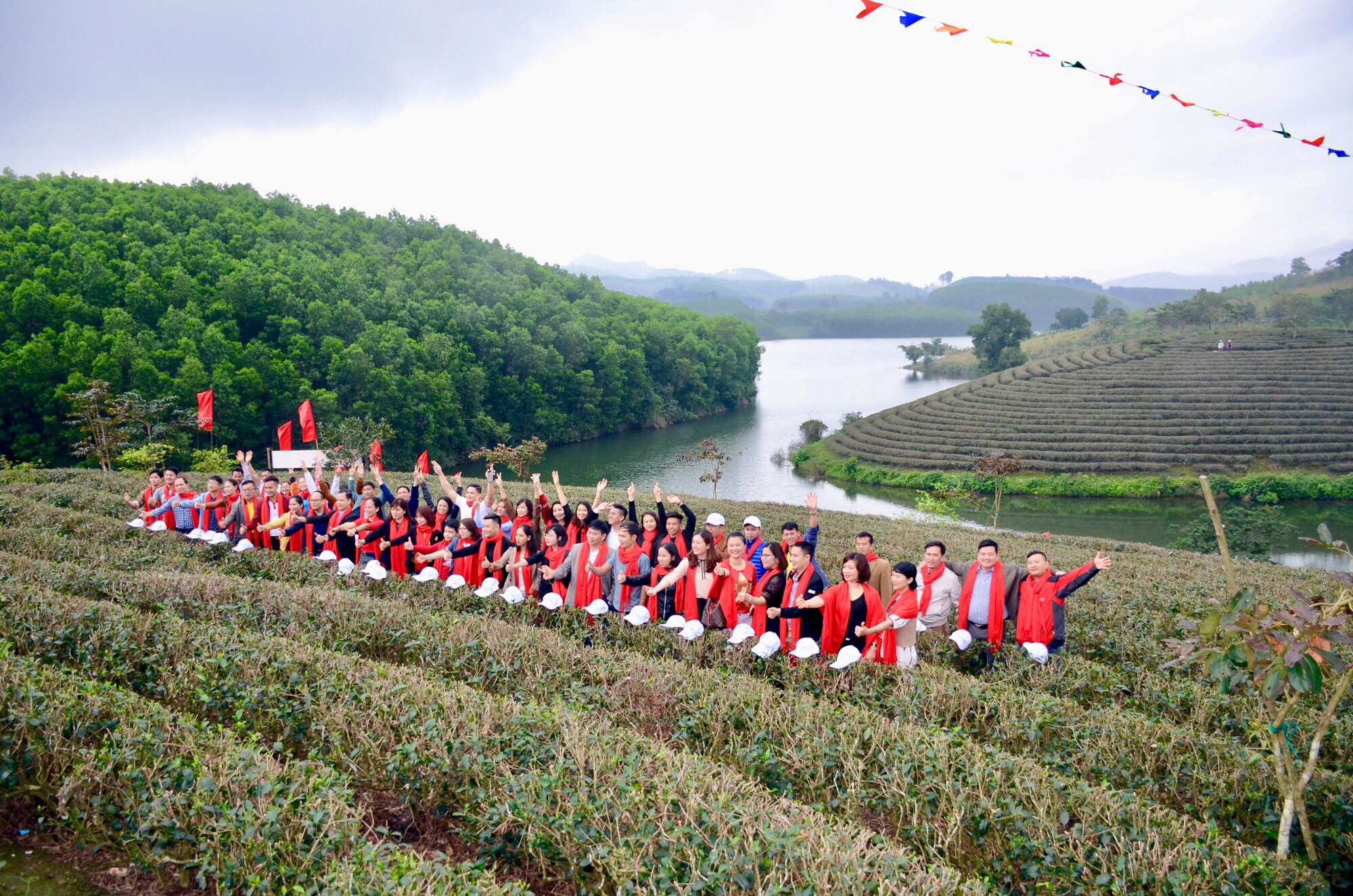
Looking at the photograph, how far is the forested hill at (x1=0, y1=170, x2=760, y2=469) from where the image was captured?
31031mm

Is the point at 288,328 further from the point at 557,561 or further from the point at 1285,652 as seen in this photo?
the point at 1285,652

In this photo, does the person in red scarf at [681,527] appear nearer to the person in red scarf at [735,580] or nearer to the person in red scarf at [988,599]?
the person in red scarf at [735,580]

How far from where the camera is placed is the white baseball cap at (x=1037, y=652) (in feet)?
17.7

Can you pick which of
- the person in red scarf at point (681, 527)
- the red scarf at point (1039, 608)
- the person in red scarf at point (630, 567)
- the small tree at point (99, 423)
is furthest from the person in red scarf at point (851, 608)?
the small tree at point (99, 423)

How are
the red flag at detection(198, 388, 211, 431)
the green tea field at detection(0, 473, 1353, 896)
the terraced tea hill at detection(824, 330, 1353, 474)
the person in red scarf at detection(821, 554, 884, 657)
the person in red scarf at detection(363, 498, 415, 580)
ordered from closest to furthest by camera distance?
the green tea field at detection(0, 473, 1353, 896)
the person in red scarf at detection(821, 554, 884, 657)
the person in red scarf at detection(363, 498, 415, 580)
the red flag at detection(198, 388, 211, 431)
the terraced tea hill at detection(824, 330, 1353, 474)

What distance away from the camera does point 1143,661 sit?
19.9 ft

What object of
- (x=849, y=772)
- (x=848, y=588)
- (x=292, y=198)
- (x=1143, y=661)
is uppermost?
(x=292, y=198)

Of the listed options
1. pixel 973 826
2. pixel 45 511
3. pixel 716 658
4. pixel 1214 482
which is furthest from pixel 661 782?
pixel 1214 482

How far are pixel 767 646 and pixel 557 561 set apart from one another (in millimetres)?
2450

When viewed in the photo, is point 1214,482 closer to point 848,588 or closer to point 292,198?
point 848,588

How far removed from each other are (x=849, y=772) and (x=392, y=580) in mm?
5189

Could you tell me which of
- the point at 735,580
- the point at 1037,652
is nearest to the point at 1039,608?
the point at 1037,652

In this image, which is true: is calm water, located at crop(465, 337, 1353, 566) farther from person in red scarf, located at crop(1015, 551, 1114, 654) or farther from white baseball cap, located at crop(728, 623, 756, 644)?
white baseball cap, located at crop(728, 623, 756, 644)

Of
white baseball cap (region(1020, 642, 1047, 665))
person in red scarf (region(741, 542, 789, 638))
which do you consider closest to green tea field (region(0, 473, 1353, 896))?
white baseball cap (region(1020, 642, 1047, 665))
